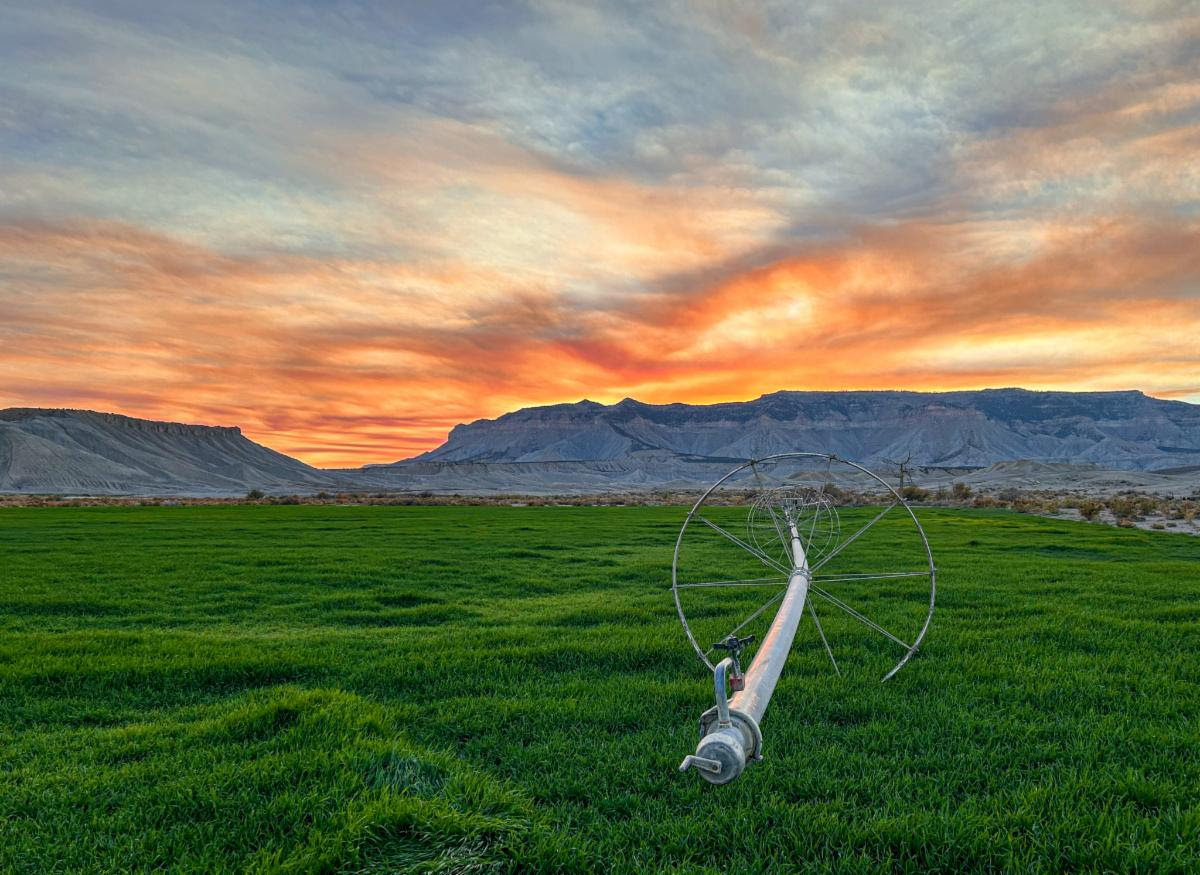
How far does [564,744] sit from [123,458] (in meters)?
198

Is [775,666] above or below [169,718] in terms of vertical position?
above

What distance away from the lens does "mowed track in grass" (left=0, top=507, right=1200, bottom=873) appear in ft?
13.4

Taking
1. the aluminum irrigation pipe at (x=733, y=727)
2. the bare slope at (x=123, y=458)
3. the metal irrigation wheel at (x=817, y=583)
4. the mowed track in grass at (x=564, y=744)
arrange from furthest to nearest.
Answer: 1. the bare slope at (x=123, y=458)
2. the metal irrigation wheel at (x=817, y=583)
3. the mowed track in grass at (x=564, y=744)
4. the aluminum irrigation pipe at (x=733, y=727)

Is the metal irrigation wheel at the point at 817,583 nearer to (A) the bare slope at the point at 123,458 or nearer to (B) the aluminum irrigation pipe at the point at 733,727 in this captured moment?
(B) the aluminum irrigation pipe at the point at 733,727

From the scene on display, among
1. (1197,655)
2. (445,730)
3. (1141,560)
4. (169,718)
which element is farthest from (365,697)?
(1141,560)

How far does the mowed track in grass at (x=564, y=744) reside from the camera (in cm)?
409

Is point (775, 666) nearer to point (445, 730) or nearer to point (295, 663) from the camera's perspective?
point (445, 730)

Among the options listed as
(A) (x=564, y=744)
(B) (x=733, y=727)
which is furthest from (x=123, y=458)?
(B) (x=733, y=727)

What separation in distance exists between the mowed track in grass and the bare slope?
146452 mm

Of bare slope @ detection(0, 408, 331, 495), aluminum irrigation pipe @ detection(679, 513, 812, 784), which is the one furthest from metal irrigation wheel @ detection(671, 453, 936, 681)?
bare slope @ detection(0, 408, 331, 495)

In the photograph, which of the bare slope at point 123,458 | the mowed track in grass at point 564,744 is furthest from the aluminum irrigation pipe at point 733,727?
the bare slope at point 123,458

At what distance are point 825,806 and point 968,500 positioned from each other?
6409 centimetres

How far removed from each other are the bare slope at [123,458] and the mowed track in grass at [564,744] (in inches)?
5766

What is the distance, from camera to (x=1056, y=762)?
521 centimetres
